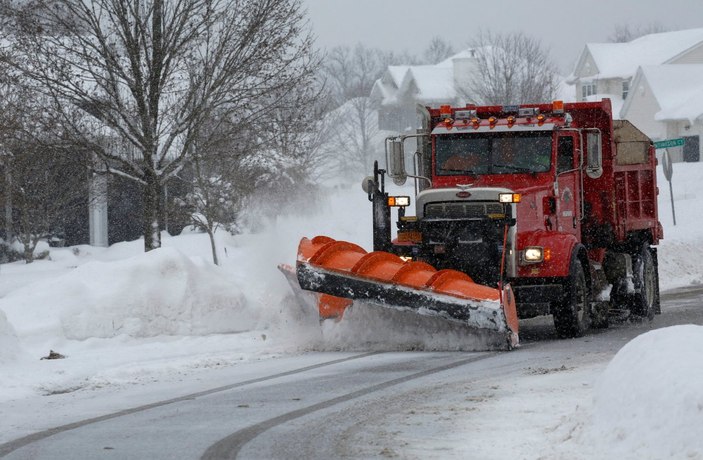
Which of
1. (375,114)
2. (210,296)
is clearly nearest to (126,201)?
(210,296)

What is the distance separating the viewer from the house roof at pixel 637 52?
248 feet

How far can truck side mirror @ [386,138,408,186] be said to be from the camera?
13.8 metres

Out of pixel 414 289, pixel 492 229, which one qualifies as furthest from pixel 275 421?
pixel 492 229

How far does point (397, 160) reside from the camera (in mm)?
13836

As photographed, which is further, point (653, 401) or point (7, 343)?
point (7, 343)

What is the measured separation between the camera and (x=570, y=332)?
1385 centimetres

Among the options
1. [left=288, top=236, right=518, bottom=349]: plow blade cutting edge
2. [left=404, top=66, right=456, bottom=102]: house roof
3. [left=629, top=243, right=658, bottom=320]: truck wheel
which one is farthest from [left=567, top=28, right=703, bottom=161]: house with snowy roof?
[left=288, top=236, right=518, bottom=349]: plow blade cutting edge

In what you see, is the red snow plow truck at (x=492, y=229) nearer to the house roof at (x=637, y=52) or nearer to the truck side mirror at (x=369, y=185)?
the truck side mirror at (x=369, y=185)

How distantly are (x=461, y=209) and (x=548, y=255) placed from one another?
1079 millimetres

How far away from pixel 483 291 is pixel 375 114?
79.5 m

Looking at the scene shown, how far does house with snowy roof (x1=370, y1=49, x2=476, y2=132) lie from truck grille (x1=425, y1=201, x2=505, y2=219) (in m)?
67.8

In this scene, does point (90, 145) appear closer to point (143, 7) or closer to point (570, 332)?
point (143, 7)

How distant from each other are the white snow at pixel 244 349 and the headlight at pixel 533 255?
144 centimetres

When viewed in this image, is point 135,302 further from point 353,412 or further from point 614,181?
point 614,181
